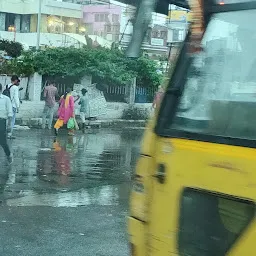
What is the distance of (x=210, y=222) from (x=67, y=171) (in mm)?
8493

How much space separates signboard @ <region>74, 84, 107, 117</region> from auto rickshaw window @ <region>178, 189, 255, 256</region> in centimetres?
1979

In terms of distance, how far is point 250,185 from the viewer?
309cm

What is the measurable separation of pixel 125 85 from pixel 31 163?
1312 centimetres

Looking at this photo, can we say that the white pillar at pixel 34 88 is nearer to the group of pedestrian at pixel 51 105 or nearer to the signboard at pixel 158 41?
the group of pedestrian at pixel 51 105

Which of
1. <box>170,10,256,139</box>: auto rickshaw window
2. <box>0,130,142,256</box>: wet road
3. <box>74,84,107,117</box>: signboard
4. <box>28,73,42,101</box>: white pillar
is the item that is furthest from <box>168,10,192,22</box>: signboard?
<box>74,84,107,117</box>: signboard

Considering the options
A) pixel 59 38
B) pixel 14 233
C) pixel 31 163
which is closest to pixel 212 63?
pixel 14 233

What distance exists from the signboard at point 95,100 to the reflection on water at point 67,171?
5058 mm

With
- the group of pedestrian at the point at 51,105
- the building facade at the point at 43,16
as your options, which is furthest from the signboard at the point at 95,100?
the building facade at the point at 43,16

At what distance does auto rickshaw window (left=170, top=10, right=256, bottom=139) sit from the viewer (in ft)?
11.0

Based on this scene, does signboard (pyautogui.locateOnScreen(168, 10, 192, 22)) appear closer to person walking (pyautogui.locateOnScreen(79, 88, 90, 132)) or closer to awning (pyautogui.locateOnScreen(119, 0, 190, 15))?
awning (pyautogui.locateOnScreen(119, 0, 190, 15))

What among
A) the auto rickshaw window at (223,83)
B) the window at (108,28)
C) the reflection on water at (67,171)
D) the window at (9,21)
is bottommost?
the reflection on water at (67,171)

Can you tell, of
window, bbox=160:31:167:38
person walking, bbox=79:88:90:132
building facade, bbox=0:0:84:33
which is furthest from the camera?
building facade, bbox=0:0:84:33

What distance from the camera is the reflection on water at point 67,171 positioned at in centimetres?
916

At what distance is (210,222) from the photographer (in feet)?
11.0
